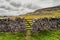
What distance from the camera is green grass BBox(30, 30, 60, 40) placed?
7.63ft

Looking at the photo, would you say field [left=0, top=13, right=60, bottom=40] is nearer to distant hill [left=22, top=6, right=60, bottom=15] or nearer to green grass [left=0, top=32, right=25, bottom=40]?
green grass [left=0, top=32, right=25, bottom=40]

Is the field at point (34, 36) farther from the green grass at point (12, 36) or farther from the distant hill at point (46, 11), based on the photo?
the distant hill at point (46, 11)

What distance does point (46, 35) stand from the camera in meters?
2.37

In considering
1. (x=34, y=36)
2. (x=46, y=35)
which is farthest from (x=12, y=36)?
(x=46, y=35)

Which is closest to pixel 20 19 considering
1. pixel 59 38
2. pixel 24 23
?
pixel 24 23

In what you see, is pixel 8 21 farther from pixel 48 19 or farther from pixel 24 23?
pixel 48 19

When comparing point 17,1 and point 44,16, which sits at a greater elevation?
point 17,1

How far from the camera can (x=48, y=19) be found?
2.36 metres

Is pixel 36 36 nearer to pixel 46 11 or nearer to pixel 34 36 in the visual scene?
→ pixel 34 36

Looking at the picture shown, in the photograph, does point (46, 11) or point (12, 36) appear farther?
point (12, 36)

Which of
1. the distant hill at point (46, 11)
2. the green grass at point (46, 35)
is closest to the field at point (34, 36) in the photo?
the green grass at point (46, 35)

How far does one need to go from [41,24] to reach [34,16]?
0.82 feet

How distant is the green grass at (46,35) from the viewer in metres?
2.33

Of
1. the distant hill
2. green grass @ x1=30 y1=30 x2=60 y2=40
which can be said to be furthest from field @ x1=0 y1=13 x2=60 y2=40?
the distant hill
